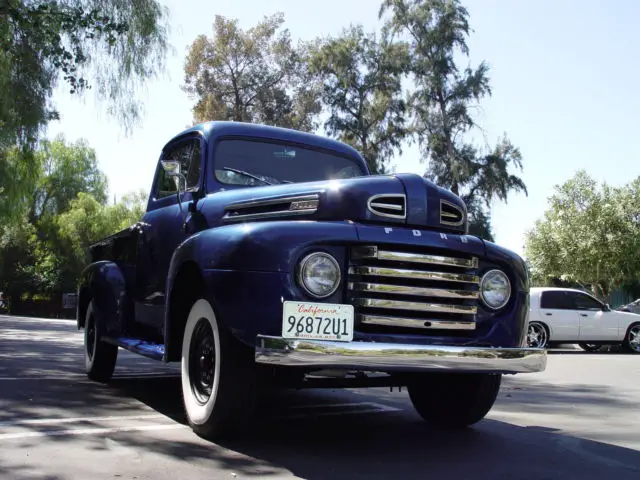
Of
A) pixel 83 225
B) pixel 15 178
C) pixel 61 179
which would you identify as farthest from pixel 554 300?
pixel 61 179

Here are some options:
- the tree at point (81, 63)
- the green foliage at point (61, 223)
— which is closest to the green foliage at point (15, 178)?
the tree at point (81, 63)

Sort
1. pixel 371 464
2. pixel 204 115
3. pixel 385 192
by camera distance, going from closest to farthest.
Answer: pixel 371 464, pixel 385 192, pixel 204 115

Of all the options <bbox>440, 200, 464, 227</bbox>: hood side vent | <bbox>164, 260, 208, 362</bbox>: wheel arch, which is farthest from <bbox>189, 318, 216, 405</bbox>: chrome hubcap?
<bbox>440, 200, 464, 227</bbox>: hood side vent

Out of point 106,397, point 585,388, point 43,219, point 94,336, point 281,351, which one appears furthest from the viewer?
point 43,219

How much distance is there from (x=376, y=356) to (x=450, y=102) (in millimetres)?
30399

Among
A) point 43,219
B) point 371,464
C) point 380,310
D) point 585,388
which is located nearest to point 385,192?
point 380,310

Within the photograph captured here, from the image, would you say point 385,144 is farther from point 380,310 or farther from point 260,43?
point 380,310

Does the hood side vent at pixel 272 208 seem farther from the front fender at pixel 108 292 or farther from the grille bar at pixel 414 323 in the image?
Answer: the front fender at pixel 108 292

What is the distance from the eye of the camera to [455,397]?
18.4 ft

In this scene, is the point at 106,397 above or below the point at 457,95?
below

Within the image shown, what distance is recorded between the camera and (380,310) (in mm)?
4340

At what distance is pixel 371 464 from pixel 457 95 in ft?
98.8

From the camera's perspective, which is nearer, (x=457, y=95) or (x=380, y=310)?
(x=380, y=310)

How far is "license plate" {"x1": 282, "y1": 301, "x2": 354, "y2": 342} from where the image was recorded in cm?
404
